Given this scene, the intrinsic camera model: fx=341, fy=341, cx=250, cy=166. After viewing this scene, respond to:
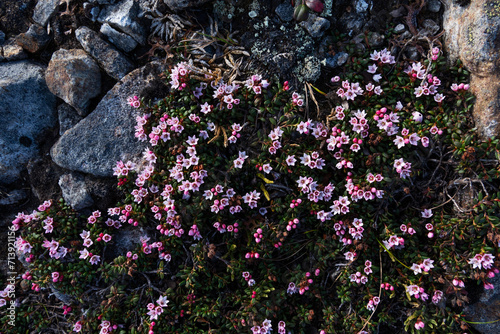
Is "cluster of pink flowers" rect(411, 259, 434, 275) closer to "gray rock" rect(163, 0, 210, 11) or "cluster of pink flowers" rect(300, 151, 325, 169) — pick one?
"cluster of pink flowers" rect(300, 151, 325, 169)

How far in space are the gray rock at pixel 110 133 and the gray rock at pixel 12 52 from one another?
165 cm

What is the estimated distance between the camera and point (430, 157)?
4.82 m

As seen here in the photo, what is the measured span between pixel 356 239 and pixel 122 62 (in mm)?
4384

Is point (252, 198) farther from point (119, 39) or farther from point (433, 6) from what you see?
point (433, 6)

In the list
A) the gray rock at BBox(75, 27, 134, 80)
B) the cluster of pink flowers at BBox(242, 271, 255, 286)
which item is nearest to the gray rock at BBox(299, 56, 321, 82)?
the gray rock at BBox(75, 27, 134, 80)

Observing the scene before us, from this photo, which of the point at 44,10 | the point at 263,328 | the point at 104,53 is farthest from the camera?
the point at 44,10

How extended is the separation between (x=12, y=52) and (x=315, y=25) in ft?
16.1

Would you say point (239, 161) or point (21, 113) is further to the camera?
point (21, 113)

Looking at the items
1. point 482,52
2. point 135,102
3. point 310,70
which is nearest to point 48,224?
point 135,102

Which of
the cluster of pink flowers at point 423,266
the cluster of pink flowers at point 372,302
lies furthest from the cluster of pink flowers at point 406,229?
the cluster of pink flowers at point 372,302

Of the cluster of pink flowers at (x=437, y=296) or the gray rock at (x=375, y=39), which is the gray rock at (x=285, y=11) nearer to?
the gray rock at (x=375, y=39)

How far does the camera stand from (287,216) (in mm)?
4754

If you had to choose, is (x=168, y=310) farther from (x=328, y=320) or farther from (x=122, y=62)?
(x=122, y=62)

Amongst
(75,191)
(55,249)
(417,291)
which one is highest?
(75,191)
